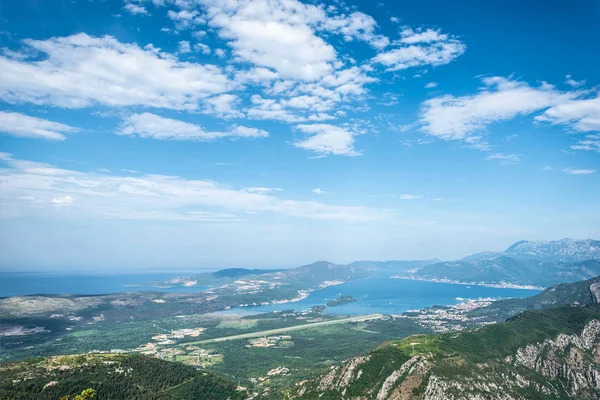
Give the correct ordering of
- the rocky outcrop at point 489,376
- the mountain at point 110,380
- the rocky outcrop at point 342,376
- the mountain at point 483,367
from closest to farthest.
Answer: the mountain at point 110,380
the rocky outcrop at point 489,376
the mountain at point 483,367
the rocky outcrop at point 342,376

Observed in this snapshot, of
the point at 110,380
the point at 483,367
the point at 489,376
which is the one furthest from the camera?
the point at 483,367

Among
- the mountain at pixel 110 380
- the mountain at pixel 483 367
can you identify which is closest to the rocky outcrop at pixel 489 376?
the mountain at pixel 483 367

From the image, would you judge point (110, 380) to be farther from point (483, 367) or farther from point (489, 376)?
point (483, 367)

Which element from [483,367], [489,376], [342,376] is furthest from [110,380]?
[483,367]

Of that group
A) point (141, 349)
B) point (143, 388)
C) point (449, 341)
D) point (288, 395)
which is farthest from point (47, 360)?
point (449, 341)

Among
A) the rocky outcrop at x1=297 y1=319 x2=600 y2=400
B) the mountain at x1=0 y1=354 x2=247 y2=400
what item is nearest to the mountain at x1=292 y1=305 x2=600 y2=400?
the rocky outcrop at x1=297 y1=319 x2=600 y2=400

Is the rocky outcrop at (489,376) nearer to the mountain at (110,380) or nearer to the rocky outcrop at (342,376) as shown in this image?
the rocky outcrop at (342,376)

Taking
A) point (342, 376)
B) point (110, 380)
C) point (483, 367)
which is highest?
point (110, 380)
